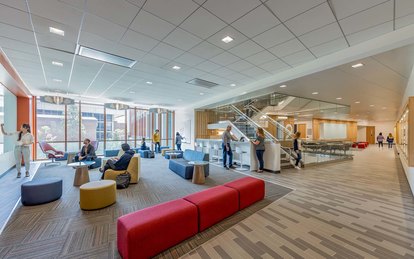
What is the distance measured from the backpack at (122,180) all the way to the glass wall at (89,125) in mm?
6318

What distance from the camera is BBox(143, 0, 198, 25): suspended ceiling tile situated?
106 inches

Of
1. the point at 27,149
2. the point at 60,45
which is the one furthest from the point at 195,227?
the point at 27,149

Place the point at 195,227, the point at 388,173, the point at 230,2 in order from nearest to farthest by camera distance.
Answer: the point at 195,227 → the point at 230,2 → the point at 388,173

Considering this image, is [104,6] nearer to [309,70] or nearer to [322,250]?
[322,250]

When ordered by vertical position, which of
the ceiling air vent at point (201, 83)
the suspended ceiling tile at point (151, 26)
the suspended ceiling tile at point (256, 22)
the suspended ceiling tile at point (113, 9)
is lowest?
the ceiling air vent at point (201, 83)

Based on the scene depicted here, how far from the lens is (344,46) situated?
13.0 feet

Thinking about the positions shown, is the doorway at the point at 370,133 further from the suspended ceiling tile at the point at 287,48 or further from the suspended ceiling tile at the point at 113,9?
the suspended ceiling tile at the point at 113,9

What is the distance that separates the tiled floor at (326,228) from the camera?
84.7 inches

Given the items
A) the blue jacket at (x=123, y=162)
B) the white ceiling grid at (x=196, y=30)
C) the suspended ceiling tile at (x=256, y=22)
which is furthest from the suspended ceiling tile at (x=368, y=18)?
the blue jacket at (x=123, y=162)

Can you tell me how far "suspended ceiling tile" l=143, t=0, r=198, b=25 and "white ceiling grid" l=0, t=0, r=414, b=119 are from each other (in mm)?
15

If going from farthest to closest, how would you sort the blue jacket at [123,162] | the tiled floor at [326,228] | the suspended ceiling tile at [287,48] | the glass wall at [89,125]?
the glass wall at [89,125]
the blue jacket at [123,162]
the suspended ceiling tile at [287,48]
the tiled floor at [326,228]

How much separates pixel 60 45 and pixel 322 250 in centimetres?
601

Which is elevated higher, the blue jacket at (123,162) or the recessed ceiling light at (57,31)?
the recessed ceiling light at (57,31)

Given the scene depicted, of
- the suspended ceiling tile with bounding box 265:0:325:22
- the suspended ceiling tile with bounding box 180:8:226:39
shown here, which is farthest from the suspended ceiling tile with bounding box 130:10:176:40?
the suspended ceiling tile with bounding box 265:0:325:22
